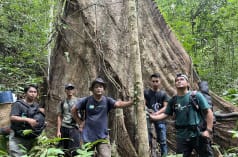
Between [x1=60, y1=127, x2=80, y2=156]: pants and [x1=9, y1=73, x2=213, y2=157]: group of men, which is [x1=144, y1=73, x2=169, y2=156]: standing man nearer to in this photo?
[x1=9, y1=73, x2=213, y2=157]: group of men

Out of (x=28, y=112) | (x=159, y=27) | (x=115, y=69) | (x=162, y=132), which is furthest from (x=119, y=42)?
(x=28, y=112)

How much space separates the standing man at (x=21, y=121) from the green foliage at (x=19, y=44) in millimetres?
3949

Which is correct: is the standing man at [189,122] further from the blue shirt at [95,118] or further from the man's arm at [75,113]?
the man's arm at [75,113]

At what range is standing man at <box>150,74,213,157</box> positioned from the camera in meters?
4.61

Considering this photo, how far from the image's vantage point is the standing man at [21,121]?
16.7 feet

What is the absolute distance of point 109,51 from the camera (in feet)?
23.7

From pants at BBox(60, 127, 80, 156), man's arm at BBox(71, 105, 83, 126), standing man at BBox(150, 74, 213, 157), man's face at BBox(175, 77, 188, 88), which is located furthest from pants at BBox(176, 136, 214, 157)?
pants at BBox(60, 127, 80, 156)

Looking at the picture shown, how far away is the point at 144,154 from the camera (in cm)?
466

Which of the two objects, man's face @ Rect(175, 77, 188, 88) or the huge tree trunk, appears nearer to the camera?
man's face @ Rect(175, 77, 188, 88)

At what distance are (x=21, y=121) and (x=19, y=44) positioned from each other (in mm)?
6321

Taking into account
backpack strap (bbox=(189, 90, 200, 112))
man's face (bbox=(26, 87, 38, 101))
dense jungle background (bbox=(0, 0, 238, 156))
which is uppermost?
dense jungle background (bbox=(0, 0, 238, 156))

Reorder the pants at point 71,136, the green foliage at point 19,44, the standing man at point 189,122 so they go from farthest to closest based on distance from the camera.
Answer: the green foliage at point 19,44, the pants at point 71,136, the standing man at point 189,122

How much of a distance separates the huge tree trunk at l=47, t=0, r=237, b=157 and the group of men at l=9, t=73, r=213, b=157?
837mm

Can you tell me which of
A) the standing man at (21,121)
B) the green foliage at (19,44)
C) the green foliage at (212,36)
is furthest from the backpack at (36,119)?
the green foliage at (212,36)
